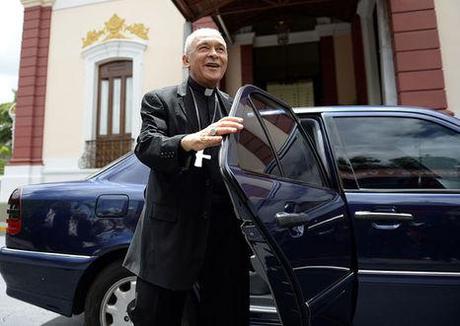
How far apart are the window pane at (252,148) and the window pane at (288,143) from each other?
0.09m

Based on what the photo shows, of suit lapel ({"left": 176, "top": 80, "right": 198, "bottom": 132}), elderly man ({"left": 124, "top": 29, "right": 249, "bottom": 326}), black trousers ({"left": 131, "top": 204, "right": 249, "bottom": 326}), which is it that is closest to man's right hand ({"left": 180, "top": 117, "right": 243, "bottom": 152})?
elderly man ({"left": 124, "top": 29, "right": 249, "bottom": 326})

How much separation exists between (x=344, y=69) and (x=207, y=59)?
9.77 meters

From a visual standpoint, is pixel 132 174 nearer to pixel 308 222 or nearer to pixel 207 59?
pixel 207 59

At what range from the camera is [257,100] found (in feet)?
6.71

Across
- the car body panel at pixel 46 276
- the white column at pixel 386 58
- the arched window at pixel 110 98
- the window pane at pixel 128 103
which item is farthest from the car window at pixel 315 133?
the window pane at pixel 128 103

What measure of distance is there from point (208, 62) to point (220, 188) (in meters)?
0.54

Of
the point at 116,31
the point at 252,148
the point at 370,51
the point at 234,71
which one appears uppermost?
the point at 116,31

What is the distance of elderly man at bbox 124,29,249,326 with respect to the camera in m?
1.72

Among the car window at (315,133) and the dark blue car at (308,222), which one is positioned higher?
the car window at (315,133)

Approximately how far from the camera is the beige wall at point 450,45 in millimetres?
7961

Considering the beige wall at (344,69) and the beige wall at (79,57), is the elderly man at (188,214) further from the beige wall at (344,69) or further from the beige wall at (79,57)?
the beige wall at (344,69)

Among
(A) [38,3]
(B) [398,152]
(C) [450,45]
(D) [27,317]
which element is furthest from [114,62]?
(B) [398,152]

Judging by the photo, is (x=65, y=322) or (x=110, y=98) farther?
(x=110, y=98)

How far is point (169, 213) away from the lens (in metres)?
1.74
